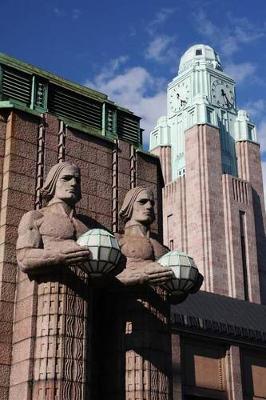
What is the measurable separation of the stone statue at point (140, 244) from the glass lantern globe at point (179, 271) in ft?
0.75

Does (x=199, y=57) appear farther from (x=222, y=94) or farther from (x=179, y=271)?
(x=179, y=271)

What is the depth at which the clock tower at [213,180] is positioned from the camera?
6919 centimetres

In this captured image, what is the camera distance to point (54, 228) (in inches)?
458

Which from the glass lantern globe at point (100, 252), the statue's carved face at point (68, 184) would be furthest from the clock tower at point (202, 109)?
the glass lantern globe at point (100, 252)

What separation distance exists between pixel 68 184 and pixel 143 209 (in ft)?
5.26

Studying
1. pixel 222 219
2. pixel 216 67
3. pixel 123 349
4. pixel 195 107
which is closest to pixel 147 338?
pixel 123 349

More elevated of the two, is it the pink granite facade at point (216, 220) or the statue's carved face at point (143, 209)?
the pink granite facade at point (216, 220)

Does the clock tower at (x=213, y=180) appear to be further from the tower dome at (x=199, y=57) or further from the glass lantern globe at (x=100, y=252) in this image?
the glass lantern globe at (x=100, y=252)

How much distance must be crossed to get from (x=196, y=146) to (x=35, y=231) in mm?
61813

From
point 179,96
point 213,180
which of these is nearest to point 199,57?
point 179,96

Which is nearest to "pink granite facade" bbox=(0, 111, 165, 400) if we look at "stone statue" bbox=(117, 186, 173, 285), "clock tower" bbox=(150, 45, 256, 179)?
"stone statue" bbox=(117, 186, 173, 285)

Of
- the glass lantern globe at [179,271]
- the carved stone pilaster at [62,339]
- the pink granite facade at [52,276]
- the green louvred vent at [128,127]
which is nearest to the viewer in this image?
the carved stone pilaster at [62,339]

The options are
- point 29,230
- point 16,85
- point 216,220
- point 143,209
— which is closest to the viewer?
point 29,230

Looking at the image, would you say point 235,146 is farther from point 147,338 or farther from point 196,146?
point 147,338
